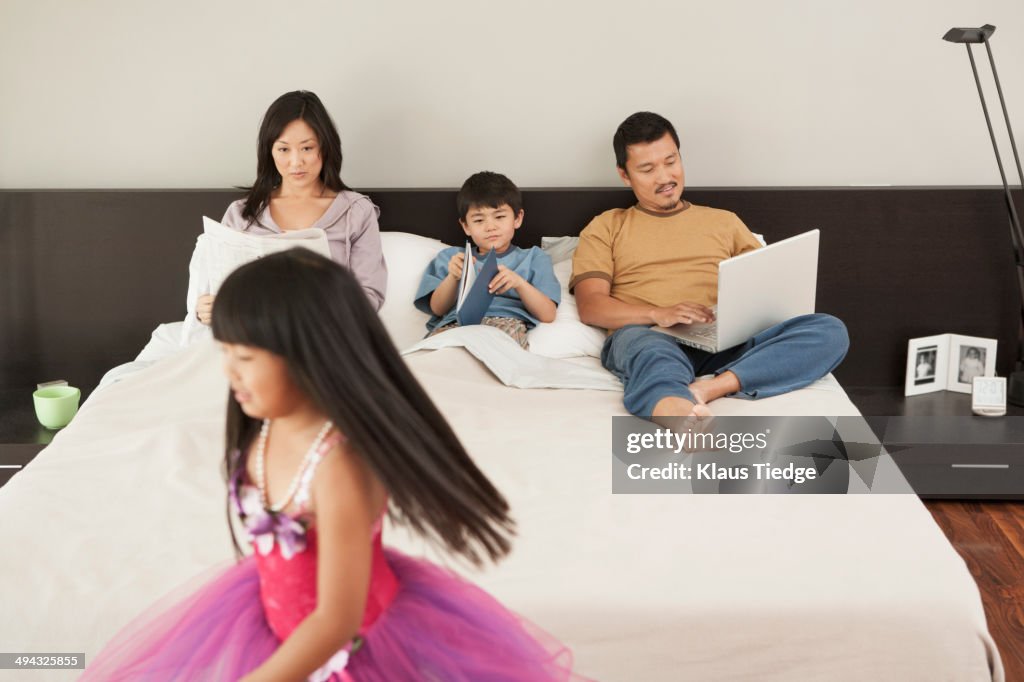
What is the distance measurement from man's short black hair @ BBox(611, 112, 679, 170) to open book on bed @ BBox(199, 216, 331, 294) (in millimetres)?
774

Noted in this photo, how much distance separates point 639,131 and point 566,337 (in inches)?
21.7

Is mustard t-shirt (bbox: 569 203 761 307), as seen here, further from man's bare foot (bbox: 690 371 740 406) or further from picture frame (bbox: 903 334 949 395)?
picture frame (bbox: 903 334 949 395)

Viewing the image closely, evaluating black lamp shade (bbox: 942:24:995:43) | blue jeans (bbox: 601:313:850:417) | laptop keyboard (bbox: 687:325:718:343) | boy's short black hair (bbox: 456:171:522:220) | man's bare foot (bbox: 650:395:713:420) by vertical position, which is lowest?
man's bare foot (bbox: 650:395:713:420)

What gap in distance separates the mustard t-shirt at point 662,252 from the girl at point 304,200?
1.74ft

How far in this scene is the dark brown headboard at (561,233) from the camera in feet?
9.77

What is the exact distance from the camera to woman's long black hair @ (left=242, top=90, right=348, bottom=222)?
2746 millimetres

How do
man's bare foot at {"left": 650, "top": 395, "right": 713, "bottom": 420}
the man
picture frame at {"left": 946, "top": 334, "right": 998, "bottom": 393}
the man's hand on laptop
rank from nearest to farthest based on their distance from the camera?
man's bare foot at {"left": 650, "top": 395, "right": 713, "bottom": 420}, the man, the man's hand on laptop, picture frame at {"left": 946, "top": 334, "right": 998, "bottom": 393}

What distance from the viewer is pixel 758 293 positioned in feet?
8.17

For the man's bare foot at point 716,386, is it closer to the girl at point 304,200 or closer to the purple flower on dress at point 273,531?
the girl at point 304,200

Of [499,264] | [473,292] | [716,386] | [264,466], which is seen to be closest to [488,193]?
[499,264]

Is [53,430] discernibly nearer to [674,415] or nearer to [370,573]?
[674,415]

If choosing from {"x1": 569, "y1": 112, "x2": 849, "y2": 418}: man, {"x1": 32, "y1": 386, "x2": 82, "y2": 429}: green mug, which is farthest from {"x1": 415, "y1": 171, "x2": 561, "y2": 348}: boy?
{"x1": 32, "y1": 386, "x2": 82, "y2": 429}: green mug

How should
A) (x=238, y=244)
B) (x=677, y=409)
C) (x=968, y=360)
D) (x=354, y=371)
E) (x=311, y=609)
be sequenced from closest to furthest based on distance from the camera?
(x=354, y=371) → (x=311, y=609) → (x=677, y=409) → (x=238, y=244) → (x=968, y=360)

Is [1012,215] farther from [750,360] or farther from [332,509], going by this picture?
[332,509]
